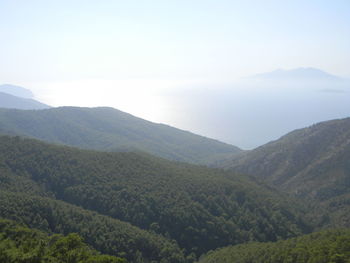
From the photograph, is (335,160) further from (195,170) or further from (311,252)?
(311,252)

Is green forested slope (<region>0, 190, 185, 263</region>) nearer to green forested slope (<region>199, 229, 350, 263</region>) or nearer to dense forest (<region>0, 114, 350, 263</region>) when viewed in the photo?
dense forest (<region>0, 114, 350, 263</region>)

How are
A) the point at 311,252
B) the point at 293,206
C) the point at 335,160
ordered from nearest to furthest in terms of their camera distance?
the point at 311,252
the point at 293,206
the point at 335,160

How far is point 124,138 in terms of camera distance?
165625 mm

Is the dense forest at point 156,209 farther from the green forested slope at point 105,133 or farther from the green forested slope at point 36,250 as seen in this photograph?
the green forested slope at point 105,133

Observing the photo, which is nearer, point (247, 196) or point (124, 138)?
point (247, 196)

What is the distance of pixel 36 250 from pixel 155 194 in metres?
33.5

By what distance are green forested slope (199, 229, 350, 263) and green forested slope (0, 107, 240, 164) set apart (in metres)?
99.4

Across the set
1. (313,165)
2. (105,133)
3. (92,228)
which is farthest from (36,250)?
(105,133)

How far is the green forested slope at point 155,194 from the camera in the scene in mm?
51000

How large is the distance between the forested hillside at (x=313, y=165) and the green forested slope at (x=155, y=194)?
16843 millimetres

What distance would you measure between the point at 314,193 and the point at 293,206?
18.3 metres

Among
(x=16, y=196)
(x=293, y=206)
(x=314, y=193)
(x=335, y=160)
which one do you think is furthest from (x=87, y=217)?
(x=335, y=160)

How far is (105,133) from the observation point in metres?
171

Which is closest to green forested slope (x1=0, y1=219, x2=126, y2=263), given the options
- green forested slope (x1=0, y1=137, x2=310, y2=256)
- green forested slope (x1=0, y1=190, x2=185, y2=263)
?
green forested slope (x1=0, y1=190, x2=185, y2=263)
